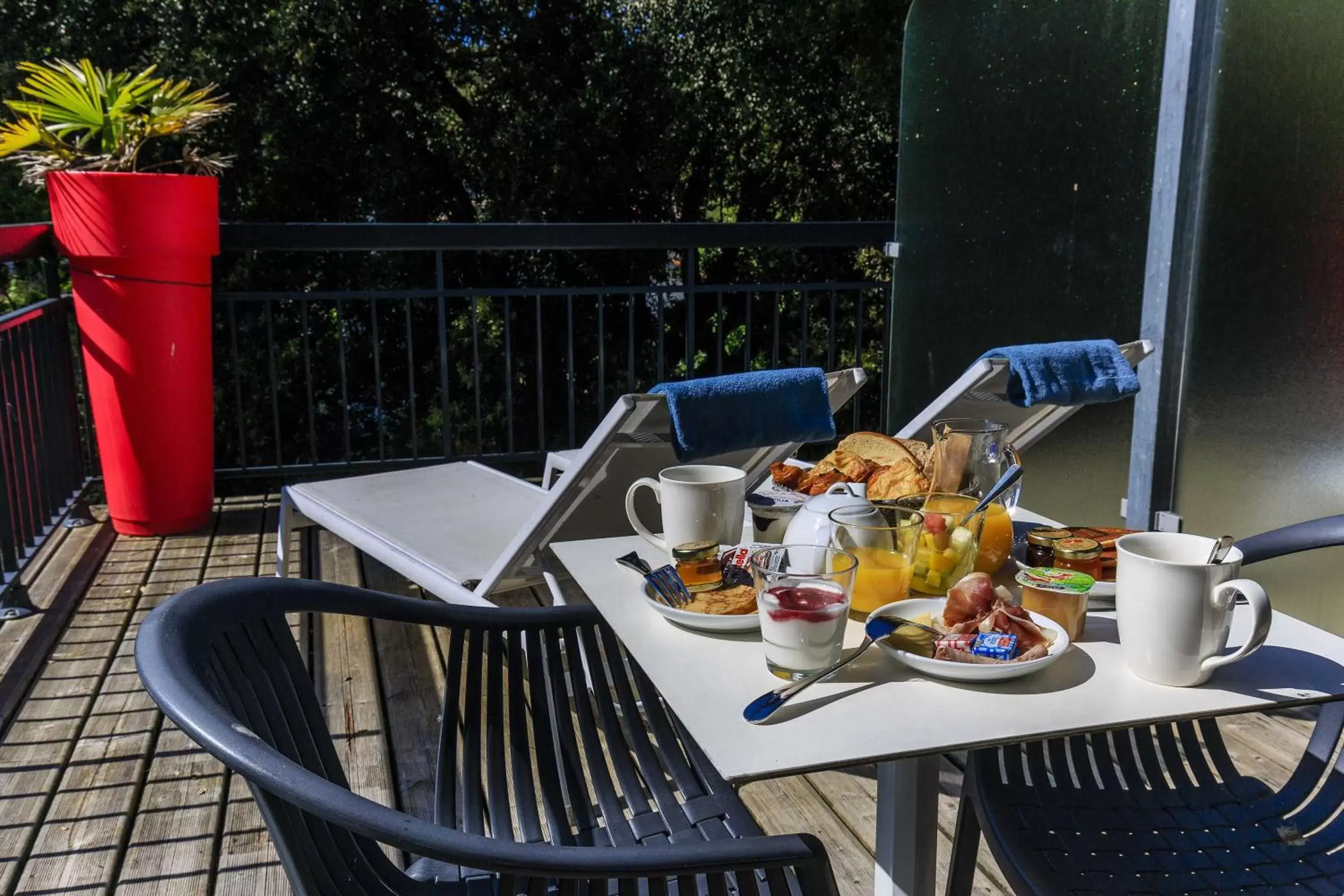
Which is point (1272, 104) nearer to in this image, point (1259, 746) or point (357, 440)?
point (1259, 746)

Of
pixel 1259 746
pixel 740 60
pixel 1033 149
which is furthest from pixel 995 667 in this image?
pixel 740 60

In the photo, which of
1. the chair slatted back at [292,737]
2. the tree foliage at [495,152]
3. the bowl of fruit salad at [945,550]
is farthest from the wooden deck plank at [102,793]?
the tree foliage at [495,152]

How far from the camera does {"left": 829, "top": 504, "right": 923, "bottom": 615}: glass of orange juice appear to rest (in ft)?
4.31

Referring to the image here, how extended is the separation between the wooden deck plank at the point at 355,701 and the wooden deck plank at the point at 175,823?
11.0 inches

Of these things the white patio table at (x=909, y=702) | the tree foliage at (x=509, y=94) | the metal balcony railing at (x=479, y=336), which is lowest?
the metal balcony railing at (x=479, y=336)

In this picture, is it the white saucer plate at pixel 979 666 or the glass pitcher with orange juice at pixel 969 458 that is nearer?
the white saucer plate at pixel 979 666

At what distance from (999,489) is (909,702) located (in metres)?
0.43

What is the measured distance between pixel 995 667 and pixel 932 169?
3.67 metres

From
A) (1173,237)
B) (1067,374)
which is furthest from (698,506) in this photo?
(1173,237)

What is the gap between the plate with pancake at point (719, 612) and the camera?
127cm

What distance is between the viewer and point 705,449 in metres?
1.87

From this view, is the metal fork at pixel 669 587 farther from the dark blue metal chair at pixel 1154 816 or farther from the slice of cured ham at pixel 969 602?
the dark blue metal chair at pixel 1154 816

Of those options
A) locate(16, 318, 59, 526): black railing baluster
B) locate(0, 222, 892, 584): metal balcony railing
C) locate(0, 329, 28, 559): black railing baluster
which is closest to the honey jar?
locate(0, 329, 28, 559): black railing baluster

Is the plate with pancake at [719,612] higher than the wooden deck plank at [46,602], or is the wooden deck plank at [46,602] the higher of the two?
the plate with pancake at [719,612]
